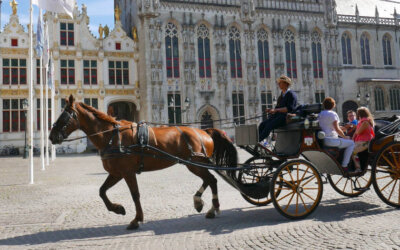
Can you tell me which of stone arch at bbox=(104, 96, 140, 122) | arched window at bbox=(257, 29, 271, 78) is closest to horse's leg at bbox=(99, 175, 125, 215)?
stone arch at bbox=(104, 96, 140, 122)

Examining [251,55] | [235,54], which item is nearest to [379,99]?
[251,55]

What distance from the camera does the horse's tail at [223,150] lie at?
237 inches

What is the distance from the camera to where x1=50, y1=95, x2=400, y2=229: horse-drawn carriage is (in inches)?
203

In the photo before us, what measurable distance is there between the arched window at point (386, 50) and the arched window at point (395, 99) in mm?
3241

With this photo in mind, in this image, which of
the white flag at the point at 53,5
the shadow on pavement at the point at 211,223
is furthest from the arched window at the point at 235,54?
the shadow on pavement at the point at 211,223

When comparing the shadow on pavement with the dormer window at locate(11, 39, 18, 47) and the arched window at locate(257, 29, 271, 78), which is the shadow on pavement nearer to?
the dormer window at locate(11, 39, 18, 47)

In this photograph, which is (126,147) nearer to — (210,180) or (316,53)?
(210,180)

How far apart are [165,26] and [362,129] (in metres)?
25.6

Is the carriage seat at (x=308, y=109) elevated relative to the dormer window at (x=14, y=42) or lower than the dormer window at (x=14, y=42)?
lower

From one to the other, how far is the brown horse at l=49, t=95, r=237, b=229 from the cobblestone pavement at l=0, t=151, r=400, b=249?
→ 0.44m

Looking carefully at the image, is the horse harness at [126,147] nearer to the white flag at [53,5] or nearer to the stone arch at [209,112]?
the white flag at [53,5]

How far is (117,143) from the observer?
520 centimetres

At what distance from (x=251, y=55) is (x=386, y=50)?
54.9 feet

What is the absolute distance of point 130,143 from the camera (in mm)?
5312
